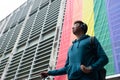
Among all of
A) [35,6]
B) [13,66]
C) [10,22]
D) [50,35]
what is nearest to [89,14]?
[50,35]

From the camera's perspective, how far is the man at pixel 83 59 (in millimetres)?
1601

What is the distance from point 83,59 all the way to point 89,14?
241cm

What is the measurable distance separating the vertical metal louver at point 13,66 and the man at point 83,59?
141 inches

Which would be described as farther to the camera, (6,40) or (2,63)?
(6,40)

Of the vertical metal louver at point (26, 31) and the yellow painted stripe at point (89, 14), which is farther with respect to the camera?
the vertical metal louver at point (26, 31)

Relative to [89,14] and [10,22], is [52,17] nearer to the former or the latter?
[89,14]

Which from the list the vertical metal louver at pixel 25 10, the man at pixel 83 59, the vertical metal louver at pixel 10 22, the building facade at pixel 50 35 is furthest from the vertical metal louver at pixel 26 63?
the man at pixel 83 59

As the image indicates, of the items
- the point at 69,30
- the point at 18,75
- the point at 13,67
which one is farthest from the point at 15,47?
the point at 69,30

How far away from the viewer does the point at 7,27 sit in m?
7.38

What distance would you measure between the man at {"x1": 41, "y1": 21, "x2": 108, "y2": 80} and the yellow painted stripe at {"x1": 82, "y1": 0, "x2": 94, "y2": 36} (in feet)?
6.56

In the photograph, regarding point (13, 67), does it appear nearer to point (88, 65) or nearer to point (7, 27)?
point (7, 27)

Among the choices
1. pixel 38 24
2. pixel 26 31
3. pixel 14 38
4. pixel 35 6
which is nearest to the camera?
pixel 38 24

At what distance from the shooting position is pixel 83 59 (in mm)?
1684

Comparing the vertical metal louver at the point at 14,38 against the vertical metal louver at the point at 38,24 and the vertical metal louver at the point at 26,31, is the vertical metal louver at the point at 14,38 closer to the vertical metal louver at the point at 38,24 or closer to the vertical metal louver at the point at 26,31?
the vertical metal louver at the point at 26,31
